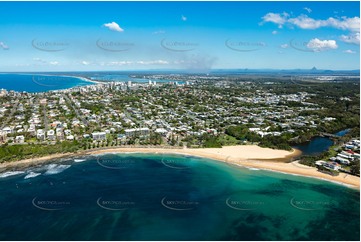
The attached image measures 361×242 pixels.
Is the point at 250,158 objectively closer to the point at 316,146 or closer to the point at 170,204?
the point at 316,146

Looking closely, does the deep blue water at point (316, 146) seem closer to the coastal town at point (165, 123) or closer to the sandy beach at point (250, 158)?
the coastal town at point (165, 123)

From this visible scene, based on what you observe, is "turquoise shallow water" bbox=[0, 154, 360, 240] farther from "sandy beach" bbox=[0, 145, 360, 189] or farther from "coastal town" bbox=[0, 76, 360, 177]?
"coastal town" bbox=[0, 76, 360, 177]

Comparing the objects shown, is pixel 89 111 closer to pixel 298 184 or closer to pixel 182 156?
pixel 182 156

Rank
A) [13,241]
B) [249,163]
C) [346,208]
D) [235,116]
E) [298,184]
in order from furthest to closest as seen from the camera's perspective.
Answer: [235,116], [249,163], [298,184], [346,208], [13,241]

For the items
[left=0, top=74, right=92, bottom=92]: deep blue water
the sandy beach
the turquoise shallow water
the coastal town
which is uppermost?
[left=0, top=74, right=92, bottom=92]: deep blue water

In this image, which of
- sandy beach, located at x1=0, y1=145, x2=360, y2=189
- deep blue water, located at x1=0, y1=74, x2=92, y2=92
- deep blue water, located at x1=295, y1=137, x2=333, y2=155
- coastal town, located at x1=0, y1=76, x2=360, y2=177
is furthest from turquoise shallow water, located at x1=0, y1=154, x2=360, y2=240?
deep blue water, located at x1=0, y1=74, x2=92, y2=92

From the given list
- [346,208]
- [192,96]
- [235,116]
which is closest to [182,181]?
[346,208]
